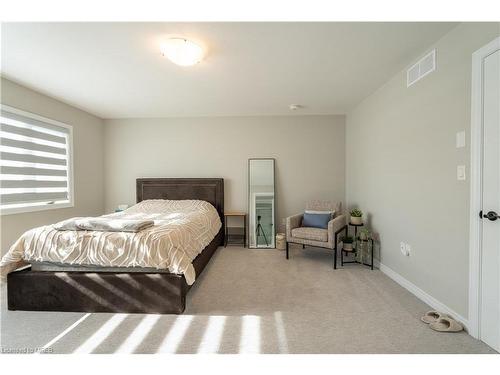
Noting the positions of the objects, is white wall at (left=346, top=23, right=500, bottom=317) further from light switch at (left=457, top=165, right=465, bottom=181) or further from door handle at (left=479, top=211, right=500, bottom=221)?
door handle at (left=479, top=211, right=500, bottom=221)

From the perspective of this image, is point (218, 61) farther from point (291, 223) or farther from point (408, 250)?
point (408, 250)

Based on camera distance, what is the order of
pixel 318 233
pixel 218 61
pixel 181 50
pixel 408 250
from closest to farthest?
pixel 181 50 < pixel 218 61 < pixel 408 250 < pixel 318 233

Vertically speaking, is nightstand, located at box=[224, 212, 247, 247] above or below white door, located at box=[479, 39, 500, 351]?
below

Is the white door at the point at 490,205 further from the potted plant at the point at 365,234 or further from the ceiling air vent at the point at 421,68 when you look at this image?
the potted plant at the point at 365,234

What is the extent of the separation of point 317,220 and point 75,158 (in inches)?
157

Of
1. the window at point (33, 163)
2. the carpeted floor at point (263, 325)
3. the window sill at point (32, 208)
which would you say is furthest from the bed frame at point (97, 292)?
the window at point (33, 163)

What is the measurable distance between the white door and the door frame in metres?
0.02

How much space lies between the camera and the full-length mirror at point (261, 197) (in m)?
4.36

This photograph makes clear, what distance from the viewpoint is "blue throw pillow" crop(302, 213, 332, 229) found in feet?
12.0

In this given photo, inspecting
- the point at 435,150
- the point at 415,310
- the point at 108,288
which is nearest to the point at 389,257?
the point at 415,310

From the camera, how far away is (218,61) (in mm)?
2422

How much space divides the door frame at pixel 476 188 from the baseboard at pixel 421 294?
0.14 metres

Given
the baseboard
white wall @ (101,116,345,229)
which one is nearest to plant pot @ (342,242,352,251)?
the baseboard

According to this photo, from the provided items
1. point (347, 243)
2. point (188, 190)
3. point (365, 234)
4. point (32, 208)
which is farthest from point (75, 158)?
point (365, 234)
